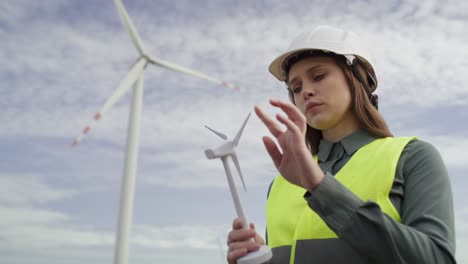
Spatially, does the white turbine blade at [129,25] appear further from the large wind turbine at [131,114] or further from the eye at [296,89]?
the eye at [296,89]

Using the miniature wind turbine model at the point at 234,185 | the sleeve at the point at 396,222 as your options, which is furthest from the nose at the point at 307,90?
the sleeve at the point at 396,222

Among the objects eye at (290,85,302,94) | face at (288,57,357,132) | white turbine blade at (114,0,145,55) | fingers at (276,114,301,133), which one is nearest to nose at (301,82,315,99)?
face at (288,57,357,132)

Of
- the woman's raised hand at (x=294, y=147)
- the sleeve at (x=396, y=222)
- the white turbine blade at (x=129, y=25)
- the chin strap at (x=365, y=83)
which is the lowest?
the sleeve at (x=396, y=222)

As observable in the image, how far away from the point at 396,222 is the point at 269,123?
3.90 feet

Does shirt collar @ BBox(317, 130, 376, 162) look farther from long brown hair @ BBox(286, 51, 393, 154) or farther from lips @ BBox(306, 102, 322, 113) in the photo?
lips @ BBox(306, 102, 322, 113)

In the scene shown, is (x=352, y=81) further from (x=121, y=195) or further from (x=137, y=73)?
(x=137, y=73)

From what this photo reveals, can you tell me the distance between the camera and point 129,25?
564 inches

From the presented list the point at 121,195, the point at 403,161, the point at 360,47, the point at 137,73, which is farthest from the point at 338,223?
the point at 137,73

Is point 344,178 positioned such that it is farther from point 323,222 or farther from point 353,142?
point 353,142

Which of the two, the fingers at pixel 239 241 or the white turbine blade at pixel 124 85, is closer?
the fingers at pixel 239 241

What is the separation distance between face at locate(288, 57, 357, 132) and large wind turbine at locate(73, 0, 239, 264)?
381cm

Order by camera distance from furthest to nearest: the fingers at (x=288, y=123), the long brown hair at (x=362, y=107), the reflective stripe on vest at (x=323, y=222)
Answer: the long brown hair at (x=362, y=107)
the reflective stripe on vest at (x=323, y=222)
the fingers at (x=288, y=123)

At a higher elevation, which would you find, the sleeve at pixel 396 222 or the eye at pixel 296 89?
the eye at pixel 296 89

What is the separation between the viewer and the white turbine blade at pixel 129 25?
553 inches
